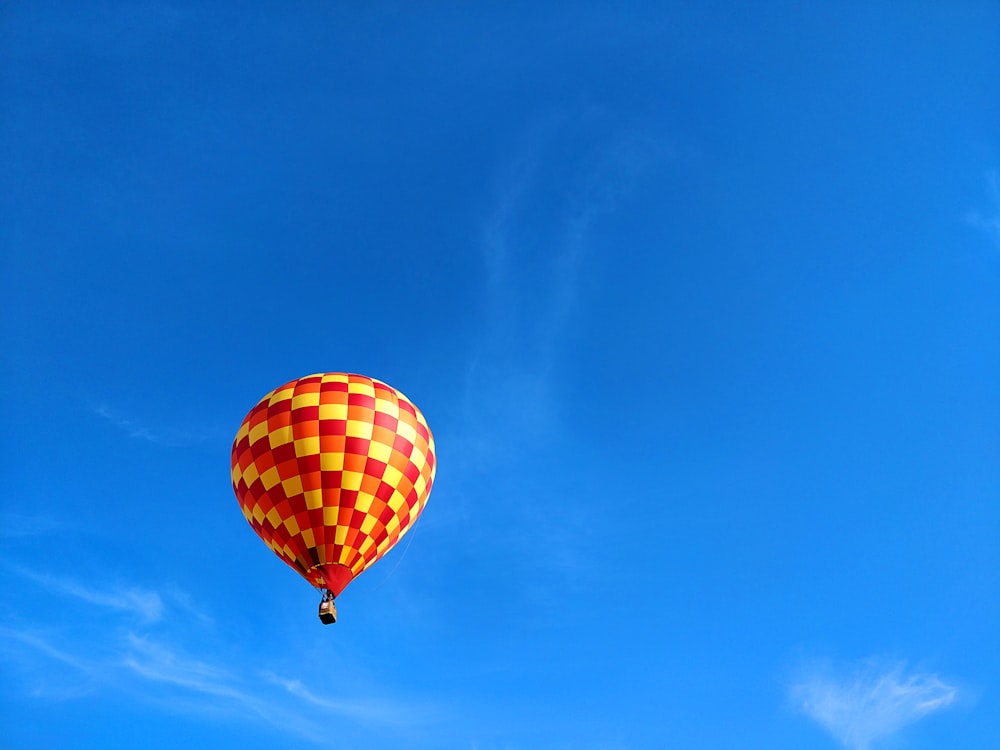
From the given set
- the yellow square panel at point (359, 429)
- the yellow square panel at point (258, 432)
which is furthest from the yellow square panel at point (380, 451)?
the yellow square panel at point (258, 432)

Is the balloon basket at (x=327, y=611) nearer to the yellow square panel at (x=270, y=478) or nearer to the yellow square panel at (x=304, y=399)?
the yellow square panel at (x=270, y=478)

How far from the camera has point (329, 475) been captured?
2505cm

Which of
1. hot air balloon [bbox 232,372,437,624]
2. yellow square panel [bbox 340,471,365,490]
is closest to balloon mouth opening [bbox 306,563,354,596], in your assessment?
hot air balloon [bbox 232,372,437,624]

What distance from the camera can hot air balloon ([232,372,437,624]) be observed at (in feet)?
81.1

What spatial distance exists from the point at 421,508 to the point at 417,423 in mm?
3117

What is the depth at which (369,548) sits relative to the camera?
25.6 metres

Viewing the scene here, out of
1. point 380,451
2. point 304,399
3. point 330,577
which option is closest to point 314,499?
point 330,577

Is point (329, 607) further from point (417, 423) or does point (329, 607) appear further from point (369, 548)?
point (417, 423)

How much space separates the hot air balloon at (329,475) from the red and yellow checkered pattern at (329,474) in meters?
0.03

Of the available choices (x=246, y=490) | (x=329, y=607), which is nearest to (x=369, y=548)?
(x=329, y=607)

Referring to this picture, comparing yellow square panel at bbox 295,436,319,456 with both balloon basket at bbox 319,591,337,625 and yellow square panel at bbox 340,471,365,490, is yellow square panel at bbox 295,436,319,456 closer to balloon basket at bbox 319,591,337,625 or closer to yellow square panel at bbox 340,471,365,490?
yellow square panel at bbox 340,471,365,490

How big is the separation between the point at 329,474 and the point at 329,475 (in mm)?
34

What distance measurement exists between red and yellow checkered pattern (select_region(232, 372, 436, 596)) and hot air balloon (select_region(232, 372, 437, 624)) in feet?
0.11

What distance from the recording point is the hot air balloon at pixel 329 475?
2473cm
